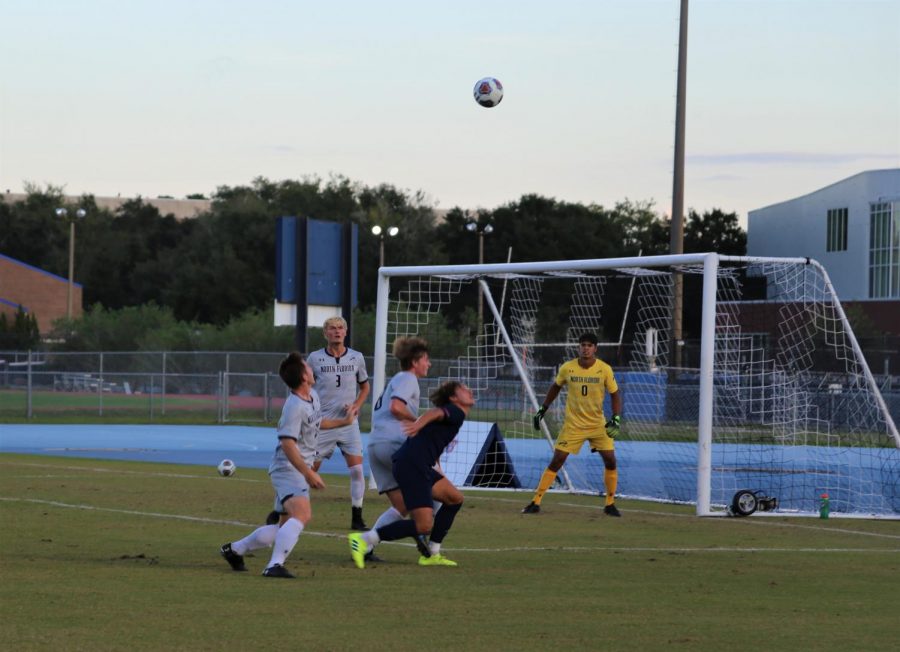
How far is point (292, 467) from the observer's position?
10297 millimetres

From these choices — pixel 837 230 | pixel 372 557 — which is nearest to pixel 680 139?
pixel 372 557

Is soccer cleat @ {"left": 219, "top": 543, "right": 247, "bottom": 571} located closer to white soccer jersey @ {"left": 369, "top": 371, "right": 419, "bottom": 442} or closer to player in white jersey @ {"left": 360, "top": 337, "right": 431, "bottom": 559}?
player in white jersey @ {"left": 360, "top": 337, "right": 431, "bottom": 559}

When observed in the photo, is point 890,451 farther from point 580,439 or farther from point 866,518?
point 580,439

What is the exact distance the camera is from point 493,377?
23.8 m

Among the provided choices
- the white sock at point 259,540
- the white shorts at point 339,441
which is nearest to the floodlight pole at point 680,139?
the white shorts at point 339,441

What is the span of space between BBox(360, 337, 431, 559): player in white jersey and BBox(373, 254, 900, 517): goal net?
5375mm

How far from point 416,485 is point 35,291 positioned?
245ft

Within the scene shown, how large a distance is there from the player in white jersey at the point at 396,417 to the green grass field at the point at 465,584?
0.54m

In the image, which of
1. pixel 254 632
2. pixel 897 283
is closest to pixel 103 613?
pixel 254 632

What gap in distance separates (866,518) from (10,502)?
996cm

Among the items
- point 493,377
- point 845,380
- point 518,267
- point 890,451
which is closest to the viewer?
point 518,267

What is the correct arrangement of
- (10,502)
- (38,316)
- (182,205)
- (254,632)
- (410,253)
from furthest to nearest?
(182,205) → (410,253) → (38,316) → (10,502) → (254,632)

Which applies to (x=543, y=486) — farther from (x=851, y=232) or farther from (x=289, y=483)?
(x=851, y=232)

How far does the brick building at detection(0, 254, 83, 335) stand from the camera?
263ft
